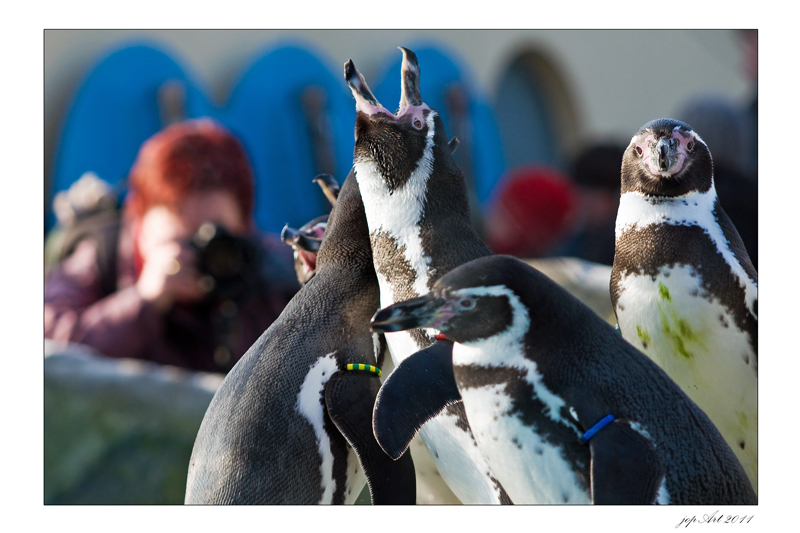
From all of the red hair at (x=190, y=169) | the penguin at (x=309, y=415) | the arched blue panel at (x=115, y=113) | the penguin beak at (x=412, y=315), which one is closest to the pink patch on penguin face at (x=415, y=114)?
the penguin at (x=309, y=415)

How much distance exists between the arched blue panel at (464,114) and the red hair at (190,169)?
1426 mm

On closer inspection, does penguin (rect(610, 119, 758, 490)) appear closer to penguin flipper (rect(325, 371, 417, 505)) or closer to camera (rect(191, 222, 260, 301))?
penguin flipper (rect(325, 371, 417, 505))

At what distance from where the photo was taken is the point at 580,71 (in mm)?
5199

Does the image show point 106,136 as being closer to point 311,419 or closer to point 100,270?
point 100,270

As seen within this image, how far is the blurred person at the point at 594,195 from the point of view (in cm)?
227

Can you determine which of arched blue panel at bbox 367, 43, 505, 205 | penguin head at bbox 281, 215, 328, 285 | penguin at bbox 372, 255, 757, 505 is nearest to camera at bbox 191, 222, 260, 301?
penguin head at bbox 281, 215, 328, 285

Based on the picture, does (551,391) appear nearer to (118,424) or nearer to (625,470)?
(625,470)

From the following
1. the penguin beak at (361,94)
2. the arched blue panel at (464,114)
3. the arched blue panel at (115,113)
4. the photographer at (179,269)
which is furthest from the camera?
the arched blue panel at (464,114)

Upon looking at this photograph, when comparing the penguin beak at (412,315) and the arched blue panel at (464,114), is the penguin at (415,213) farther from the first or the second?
the arched blue panel at (464,114)

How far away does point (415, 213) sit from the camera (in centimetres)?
74

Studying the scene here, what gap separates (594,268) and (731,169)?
38 cm

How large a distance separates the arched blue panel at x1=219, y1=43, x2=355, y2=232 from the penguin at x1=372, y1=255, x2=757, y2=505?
2.39 metres

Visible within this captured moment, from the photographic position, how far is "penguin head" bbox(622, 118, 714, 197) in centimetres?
77

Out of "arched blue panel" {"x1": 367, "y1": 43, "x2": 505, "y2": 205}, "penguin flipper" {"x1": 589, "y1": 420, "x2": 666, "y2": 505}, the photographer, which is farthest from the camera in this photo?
"arched blue panel" {"x1": 367, "y1": 43, "x2": 505, "y2": 205}
